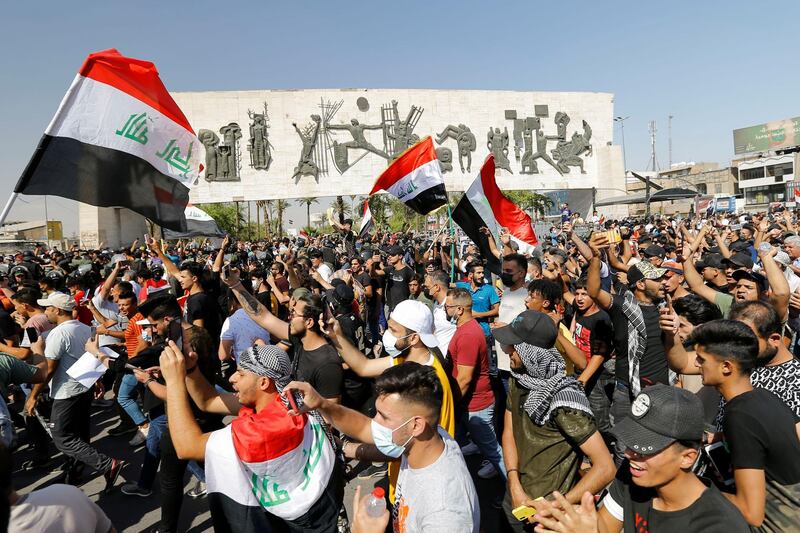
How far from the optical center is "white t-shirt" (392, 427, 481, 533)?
1.89m

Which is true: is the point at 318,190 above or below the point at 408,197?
above

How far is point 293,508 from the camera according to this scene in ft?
8.19

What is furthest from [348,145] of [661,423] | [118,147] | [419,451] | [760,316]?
[661,423]

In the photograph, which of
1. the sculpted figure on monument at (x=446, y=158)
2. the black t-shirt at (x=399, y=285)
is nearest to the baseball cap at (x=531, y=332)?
the black t-shirt at (x=399, y=285)

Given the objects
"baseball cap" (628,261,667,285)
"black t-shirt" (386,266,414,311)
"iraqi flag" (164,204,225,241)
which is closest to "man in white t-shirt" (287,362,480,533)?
"baseball cap" (628,261,667,285)

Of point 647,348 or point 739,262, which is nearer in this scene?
point 647,348

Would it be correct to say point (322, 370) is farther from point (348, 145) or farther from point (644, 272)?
point (348, 145)

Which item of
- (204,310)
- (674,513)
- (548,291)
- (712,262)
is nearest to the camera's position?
(674,513)

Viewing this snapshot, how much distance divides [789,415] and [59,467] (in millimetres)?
6208

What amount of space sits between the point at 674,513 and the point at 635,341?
7.84ft

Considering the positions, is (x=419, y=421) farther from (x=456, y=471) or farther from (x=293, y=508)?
(x=293, y=508)

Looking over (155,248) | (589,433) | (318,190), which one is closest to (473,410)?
(589,433)

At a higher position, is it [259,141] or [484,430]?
[259,141]

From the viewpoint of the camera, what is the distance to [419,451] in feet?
6.94
